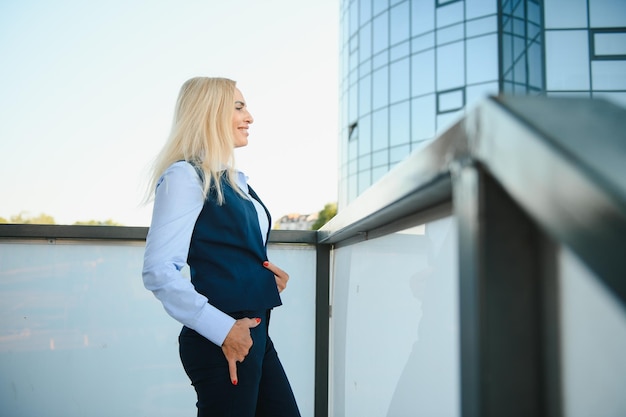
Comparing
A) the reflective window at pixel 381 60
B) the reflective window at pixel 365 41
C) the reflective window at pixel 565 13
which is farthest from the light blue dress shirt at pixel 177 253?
the reflective window at pixel 365 41

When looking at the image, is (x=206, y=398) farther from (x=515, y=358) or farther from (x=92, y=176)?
(x=92, y=176)

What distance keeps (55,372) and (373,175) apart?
22.9 metres

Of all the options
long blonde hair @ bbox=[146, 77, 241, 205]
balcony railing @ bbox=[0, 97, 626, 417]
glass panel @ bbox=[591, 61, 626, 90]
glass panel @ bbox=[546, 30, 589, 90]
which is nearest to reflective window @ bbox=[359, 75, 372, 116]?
glass panel @ bbox=[546, 30, 589, 90]

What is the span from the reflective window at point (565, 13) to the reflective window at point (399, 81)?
7.59 meters

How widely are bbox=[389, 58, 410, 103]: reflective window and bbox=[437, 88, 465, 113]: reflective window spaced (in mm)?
2087

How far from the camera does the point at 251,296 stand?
2.04 m

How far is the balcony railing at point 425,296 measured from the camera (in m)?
0.62

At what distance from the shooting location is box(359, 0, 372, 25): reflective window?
2653 cm

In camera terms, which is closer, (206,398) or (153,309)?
(206,398)

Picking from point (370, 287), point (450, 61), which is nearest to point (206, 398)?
point (370, 287)

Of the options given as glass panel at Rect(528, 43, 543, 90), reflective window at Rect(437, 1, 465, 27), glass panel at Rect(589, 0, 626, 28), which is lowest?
glass panel at Rect(528, 43, 543, 90)

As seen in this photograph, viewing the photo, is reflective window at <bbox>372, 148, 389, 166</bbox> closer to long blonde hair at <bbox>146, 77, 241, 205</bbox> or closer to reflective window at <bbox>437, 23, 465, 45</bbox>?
reflective window at <bbox>437, 23, 465, 45</bbox>

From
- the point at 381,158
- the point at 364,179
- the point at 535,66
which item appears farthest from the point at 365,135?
the point at 535,66

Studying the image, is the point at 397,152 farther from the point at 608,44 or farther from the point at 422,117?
the point at 608,44
